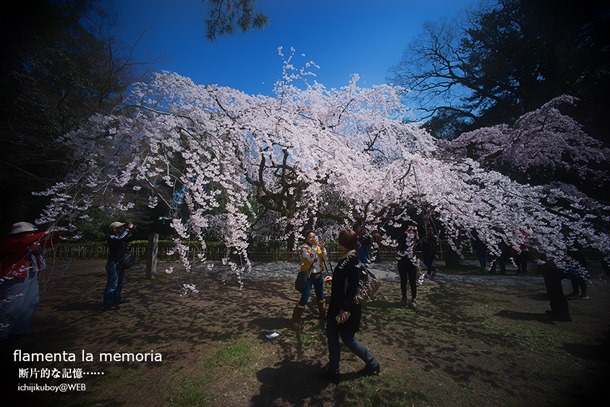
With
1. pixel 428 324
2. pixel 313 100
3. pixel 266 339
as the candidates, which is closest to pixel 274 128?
pixel 313 100

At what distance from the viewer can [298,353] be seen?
3957mm

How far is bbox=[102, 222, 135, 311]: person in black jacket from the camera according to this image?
18.5 feet

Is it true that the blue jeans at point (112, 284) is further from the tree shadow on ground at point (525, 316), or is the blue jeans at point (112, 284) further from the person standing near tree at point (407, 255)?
the tree shadow on ground at point (525, 316)

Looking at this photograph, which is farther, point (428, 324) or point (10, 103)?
point (10, 103)

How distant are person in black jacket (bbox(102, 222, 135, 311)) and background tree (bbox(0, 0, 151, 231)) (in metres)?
2.27

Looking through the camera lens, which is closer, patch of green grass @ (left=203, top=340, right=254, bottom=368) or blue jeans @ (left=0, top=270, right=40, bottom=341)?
patch of green grass @ (left=203, top=340, right=254, bottom=368)

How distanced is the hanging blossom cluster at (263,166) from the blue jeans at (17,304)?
4.52 feet

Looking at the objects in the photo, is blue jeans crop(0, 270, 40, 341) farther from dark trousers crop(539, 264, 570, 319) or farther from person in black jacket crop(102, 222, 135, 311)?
dark trousers crop(539, 264, 570, 319)

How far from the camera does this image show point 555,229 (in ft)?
15.3

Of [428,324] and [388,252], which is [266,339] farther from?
[388,252]

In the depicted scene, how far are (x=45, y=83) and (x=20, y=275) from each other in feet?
28.7

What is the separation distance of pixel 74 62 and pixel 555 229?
53.2ft

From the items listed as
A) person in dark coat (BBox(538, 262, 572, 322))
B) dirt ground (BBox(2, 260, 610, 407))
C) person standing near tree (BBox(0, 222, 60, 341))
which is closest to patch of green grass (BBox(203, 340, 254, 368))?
dirt ground (BBox(2, 260, 610, 407))

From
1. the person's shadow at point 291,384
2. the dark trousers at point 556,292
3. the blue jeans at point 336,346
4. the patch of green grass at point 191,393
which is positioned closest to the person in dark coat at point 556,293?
the dark trousers at point 556,292
